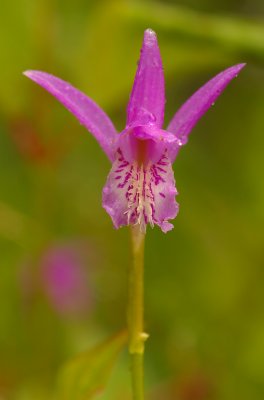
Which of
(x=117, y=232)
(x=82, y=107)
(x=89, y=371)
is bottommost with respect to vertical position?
(x=89, y=371)

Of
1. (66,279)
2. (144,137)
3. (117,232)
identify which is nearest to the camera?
(144,137)

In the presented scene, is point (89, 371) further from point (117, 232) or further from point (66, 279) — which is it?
point (117, 232)

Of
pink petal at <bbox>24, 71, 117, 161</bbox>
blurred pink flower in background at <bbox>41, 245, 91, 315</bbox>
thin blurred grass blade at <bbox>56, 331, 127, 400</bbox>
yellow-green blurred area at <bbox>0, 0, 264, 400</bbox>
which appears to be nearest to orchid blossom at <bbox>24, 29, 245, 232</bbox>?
pink petal at <bbox>24, 71, 117, 161</bbox>

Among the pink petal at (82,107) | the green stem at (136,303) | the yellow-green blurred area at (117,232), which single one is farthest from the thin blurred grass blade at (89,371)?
the yellow-green blurred area at (117,232)

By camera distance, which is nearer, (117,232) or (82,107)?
(82,107)

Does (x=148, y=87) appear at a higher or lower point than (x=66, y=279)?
higher

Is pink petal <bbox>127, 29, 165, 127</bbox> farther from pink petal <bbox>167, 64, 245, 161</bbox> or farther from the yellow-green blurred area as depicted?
the yellow-green blurred area

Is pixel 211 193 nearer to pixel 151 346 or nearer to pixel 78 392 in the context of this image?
pixel 151 346

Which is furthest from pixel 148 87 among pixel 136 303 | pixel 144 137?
pixel 136 303

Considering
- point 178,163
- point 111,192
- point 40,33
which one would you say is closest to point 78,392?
point 111,192
